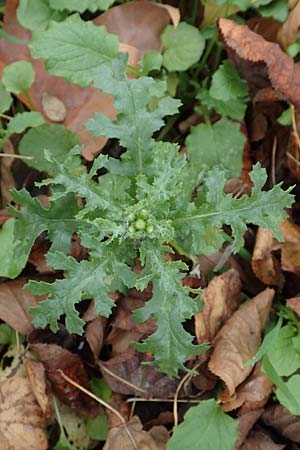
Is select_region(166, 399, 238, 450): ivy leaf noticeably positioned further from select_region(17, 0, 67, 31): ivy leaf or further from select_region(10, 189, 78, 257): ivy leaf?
select_region(17, 0, 67, 31): ivy leaf

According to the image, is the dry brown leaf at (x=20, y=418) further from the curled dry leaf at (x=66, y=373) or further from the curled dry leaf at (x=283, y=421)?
the curled dry leaf at (x=283, y=421)

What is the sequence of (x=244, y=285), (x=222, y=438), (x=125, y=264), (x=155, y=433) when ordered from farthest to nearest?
(x=244, y=285)
(x=155, y=433)
(x=222, y=438)
(x=125, y=264)

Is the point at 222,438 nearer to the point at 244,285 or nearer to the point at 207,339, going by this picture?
the point at 207,339

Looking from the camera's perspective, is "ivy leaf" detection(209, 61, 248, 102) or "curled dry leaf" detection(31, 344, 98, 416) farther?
"ivy leaf" detection(209, 61, 248, 102)

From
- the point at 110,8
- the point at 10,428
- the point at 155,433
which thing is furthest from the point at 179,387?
the point at 110,8

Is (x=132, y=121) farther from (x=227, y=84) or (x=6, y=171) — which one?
(x=6, y=171)

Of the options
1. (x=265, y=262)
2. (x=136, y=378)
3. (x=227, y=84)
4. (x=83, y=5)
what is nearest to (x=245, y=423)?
(x=136, y=378)

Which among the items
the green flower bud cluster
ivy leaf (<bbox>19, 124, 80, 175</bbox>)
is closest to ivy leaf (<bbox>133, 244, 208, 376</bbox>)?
the green flower bud cluster

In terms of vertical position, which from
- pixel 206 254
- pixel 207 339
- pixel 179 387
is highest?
pixel 206 254
